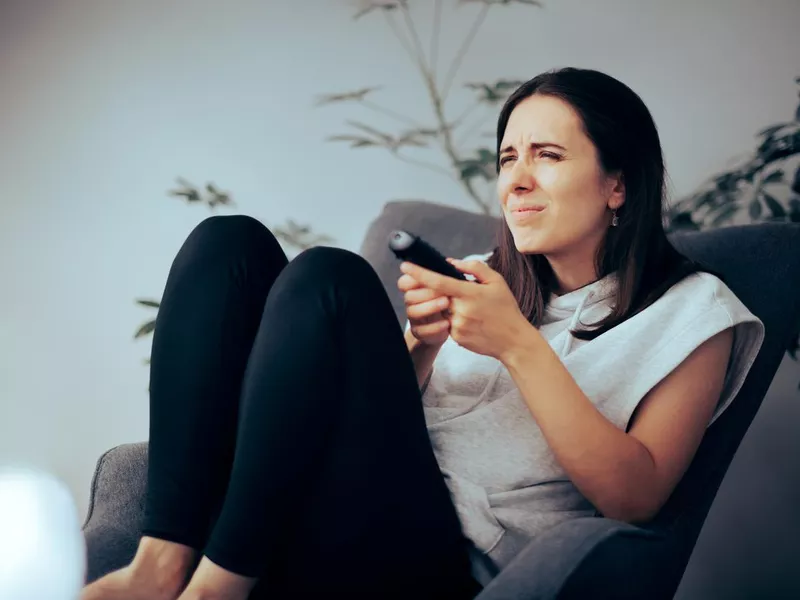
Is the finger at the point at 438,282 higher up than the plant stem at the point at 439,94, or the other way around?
the plant stem at the point at 439,94

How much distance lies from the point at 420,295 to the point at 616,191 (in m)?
0.36

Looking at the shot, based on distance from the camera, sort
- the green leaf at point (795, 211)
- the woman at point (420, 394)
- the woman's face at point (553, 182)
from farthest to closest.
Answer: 1. the green leaf at point (795, 211)
2. the woman's face at point (553, 182)
3. the woman at point (420, 394)

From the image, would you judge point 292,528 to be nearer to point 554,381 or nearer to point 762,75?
point 554,381

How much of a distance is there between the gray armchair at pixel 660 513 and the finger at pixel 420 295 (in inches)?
10.6

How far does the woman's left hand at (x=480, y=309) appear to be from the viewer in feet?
2.50

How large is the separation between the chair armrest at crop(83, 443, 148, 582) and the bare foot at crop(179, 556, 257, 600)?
0.80ft

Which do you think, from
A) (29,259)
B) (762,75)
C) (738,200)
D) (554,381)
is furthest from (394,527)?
(29,259)

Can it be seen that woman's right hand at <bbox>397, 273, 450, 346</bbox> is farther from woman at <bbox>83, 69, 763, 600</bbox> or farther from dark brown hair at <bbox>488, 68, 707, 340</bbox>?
dark brown hair at <bbox>488, 68, 707, 340</bbox>

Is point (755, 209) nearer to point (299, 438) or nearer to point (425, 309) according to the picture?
point (425, 309)

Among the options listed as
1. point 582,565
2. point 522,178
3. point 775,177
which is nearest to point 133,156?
point 522,178

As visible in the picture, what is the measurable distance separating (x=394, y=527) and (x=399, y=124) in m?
1.34

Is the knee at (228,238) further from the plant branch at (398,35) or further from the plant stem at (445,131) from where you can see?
the plant branch at (398,35)

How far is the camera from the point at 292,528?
0.73 metres

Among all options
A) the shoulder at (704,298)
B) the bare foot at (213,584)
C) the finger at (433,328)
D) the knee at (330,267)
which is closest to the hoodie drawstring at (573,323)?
the shoulder at (704,298)
